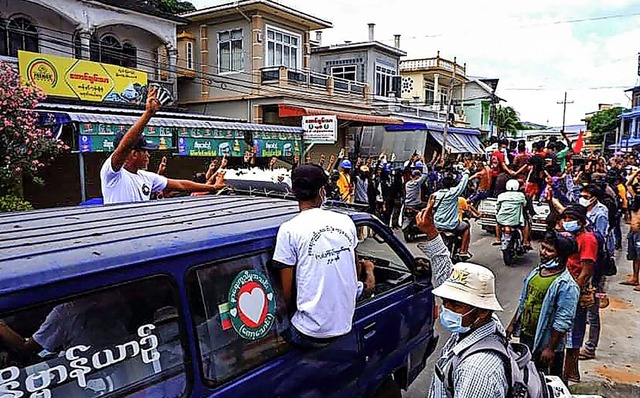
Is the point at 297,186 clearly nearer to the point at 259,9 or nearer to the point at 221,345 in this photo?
the point at 221,345

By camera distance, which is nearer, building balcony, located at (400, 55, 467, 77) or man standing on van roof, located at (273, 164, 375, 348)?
man standing on van roof, located at (273, 164, 375, 348)

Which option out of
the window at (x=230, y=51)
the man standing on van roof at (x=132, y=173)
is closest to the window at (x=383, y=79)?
the window at (x=230, y=51)

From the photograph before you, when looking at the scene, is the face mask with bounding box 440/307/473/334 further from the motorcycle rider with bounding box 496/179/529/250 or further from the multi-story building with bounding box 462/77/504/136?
the multi-story building with bounding box 462/77/504/136

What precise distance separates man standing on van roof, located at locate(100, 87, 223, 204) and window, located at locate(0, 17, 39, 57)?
11.9 m

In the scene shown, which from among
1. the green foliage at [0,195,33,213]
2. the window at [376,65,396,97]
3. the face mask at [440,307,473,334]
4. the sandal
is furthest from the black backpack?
the window at [376,65,396,97]

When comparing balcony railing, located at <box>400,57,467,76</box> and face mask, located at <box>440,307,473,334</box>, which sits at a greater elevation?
balcony railing, located at <box>400,57,467,76</box>

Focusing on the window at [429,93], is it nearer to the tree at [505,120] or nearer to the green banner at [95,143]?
the tree at [505,120]

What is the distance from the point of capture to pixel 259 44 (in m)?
20.0

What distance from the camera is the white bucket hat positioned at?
229 centimetres

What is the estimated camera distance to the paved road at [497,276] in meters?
4.71

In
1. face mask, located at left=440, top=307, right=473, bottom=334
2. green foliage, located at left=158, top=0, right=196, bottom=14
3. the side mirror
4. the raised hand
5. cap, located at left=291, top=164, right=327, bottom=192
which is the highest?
green foliage, located at left=158, top=0, right=196, bottom=14

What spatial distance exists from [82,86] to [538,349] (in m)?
13.9

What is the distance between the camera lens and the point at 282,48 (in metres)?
21.4

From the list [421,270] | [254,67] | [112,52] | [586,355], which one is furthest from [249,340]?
[254,67]
